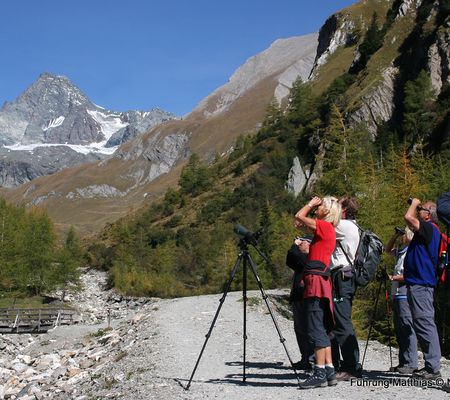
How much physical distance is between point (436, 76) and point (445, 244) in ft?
170

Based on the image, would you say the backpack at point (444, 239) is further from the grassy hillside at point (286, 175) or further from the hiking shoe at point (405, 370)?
the grassy hillside at point (286, 175)

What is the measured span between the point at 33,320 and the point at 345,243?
28.1 metres

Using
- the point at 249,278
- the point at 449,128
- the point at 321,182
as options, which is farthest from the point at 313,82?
the point at 321,182

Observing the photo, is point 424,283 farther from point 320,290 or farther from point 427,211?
point 320,290

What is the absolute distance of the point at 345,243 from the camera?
7711 millimetres

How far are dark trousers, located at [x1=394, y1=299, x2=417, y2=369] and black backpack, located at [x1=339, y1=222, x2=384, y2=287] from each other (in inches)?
59.2

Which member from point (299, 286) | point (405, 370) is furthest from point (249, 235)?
point (405, 370)

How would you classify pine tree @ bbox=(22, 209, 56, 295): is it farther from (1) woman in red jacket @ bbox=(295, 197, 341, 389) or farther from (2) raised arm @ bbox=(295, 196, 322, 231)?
(2) raised arm @ bbox=(295, 196, 322, 231)

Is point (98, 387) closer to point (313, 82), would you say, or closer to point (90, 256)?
point (90, 256)

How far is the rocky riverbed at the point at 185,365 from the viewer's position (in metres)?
7.71

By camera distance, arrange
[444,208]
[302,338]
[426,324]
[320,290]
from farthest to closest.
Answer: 1. [302,338]
2. [426,324]
3. [320,290]
4. [444,208]

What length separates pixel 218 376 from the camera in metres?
9.45

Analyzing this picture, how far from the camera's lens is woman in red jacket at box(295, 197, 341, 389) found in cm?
715

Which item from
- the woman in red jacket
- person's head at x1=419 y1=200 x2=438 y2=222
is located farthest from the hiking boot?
Answer: person's head at x1=419 y1=200 x2=438 y2=222
